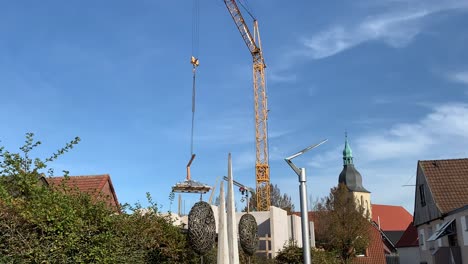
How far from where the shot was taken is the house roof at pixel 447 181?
32.2 m

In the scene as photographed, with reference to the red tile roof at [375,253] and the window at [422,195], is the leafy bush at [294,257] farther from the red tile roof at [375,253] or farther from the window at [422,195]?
the red tile roof at [375,253]

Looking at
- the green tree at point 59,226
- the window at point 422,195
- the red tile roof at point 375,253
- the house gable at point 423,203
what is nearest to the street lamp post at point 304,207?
the green tree at point 59,226

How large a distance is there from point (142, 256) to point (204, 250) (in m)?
1.94

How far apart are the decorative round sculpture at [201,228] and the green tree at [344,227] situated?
102ft

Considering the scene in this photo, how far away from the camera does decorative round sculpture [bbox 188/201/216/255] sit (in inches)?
505

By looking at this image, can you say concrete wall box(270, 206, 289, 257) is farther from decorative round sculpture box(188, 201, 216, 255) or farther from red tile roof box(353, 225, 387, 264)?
red tile roof box(353, 225, 387, 264)

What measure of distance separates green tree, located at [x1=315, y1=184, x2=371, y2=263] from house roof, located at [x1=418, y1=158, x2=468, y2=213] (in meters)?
11.4

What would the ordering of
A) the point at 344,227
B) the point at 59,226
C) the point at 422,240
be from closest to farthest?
the point at 59,226 < the point at 422,240 < the point at 344,227

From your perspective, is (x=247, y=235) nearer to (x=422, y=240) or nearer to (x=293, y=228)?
(x=293, y=228)

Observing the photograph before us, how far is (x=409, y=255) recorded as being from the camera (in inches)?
2328

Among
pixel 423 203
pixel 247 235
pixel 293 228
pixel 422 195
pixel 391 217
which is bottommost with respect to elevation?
pixel 247 235

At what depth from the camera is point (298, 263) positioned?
20891 millimetres

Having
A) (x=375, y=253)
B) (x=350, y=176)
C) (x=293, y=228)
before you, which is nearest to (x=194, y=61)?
Answer: (x=293, y=228)

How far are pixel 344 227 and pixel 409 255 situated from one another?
18167 mm
